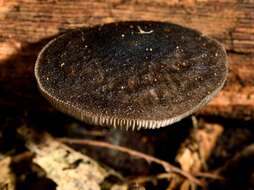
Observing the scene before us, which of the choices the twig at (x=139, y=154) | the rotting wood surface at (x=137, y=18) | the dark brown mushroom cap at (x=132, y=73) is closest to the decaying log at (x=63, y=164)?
the twig at (x=139, y=154)

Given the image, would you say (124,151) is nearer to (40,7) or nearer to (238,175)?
(238,175)

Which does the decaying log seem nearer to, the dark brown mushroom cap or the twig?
the twig

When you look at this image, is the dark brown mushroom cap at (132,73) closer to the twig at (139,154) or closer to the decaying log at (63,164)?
the decaying log at (63,164)

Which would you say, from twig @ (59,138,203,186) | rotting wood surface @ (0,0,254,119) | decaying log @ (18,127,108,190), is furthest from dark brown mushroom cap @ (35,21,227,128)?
twig @ (59,138,203,186)

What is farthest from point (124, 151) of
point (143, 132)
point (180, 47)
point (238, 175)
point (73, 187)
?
point (180, 47)

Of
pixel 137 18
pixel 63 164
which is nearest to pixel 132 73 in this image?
pixel 137 18
